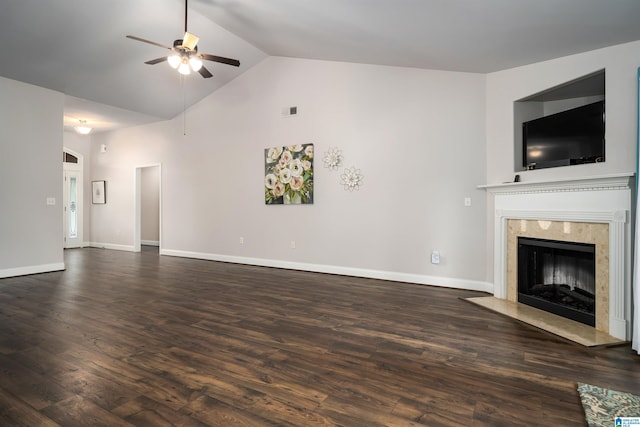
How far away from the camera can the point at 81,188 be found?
954 cm

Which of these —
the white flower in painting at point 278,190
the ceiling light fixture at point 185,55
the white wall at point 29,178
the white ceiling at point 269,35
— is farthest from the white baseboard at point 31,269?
the ceiling light fixture at point 185,55

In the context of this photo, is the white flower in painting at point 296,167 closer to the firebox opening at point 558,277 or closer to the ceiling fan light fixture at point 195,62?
the ceiling fan light fixture at point 195,62

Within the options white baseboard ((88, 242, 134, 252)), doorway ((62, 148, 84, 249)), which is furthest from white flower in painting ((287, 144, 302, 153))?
doorway ((62, 148, 84, 249))

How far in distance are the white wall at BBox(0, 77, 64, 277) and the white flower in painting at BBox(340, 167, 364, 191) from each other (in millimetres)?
5053

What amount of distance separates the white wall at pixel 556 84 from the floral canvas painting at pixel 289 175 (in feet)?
9.30

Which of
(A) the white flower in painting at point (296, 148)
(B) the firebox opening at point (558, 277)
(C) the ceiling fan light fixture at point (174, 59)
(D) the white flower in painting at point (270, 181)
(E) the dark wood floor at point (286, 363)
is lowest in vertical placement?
(E) the dark wood floor at point (286, 363)

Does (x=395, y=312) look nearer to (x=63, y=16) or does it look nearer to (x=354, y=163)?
(x=354, y=163)

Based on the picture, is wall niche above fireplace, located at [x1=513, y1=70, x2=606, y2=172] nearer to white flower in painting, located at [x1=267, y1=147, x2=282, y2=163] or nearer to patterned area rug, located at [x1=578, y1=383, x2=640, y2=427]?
patterned area rug, located at [x1=578, y1=383, x2=640, y2=427]

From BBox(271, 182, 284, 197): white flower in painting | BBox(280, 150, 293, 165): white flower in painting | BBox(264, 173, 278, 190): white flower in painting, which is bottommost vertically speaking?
BBox(271, 182, 284, 197): white flower in painting

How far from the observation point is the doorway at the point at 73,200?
9297 mm

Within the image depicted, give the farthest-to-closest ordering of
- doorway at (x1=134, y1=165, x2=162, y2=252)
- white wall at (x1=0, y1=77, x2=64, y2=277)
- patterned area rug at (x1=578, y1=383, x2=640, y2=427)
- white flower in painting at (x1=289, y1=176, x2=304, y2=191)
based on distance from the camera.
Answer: doorway at (x1=134, y1=165, x2=162, y2=252) < white flower in painting at (x1=289, y1=176, x2=304, y2=191) < white wall at (x1=0, y1=77, x2=64, y2=277) < patterned area rug at (x1=578, y1=383, x2=640, y2=427)

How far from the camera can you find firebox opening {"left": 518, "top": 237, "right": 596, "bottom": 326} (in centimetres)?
329

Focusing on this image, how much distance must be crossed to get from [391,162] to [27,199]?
19.6ft

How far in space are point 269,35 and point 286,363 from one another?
4669 millimetres
